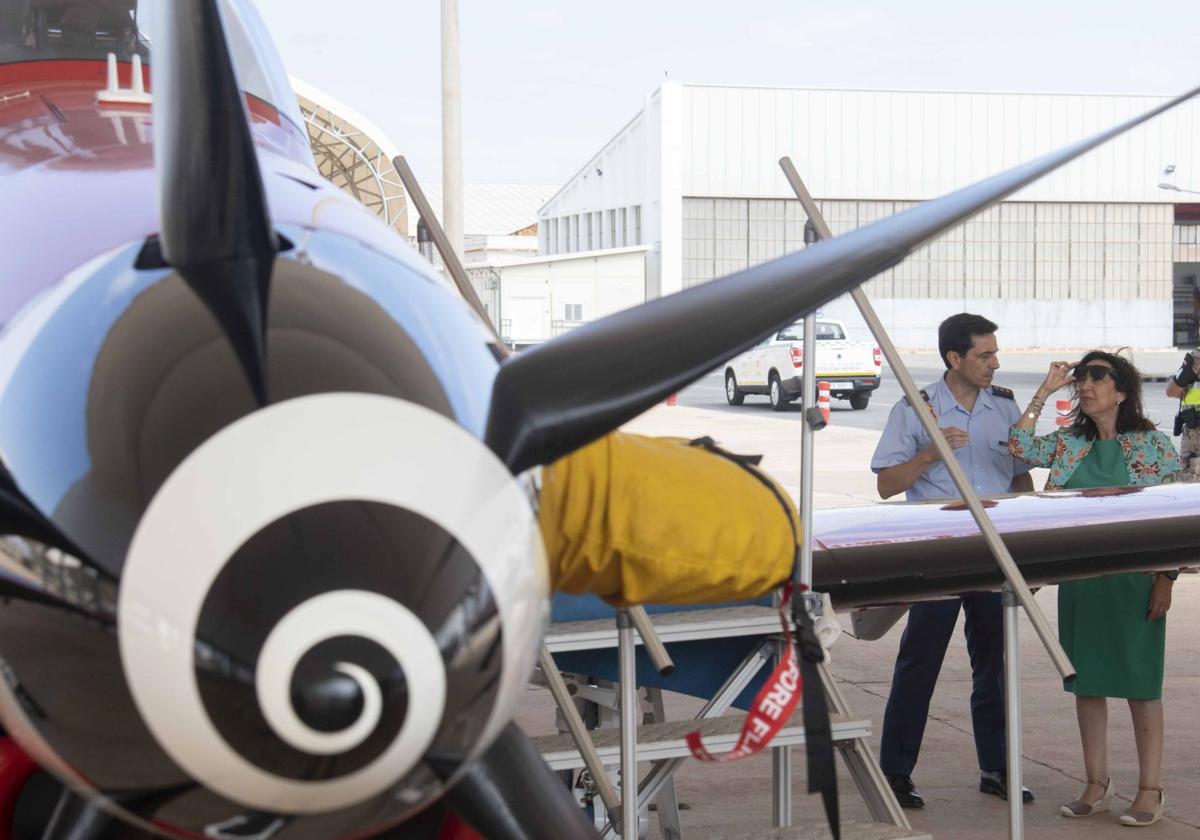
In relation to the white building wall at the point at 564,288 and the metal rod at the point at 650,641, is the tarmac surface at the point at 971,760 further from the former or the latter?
the white building wall at the point at 564,288

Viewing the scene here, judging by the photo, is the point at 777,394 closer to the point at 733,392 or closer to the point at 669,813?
the point at 733,392

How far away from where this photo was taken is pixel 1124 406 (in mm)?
6535

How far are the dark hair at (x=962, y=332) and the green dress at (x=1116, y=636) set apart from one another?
0.84 metres

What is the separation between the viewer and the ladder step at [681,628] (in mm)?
4543

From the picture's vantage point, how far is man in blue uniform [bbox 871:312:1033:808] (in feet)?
21.5

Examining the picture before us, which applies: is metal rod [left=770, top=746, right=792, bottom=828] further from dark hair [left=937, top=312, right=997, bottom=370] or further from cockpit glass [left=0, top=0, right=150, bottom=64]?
cockpit glass [left=0, top=0, right=150, bottom=64]

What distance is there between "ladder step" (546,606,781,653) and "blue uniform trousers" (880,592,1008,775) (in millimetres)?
2010

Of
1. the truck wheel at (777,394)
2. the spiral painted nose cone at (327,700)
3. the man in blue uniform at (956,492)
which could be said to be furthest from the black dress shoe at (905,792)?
the truck wheel at (777,394)

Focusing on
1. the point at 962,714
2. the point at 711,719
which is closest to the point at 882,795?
the point at 711,719

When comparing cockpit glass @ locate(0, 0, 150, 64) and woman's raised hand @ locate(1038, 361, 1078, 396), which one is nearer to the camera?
cockpit glass @ locate(0, 0, 150, 64)

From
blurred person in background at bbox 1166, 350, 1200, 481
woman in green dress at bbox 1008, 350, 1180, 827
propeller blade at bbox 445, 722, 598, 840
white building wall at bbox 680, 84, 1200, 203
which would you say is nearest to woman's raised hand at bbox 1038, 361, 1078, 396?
Result: woman in green dress at bbox 1008, 350, 1180, 827

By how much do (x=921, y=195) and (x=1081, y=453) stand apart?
53.6 m

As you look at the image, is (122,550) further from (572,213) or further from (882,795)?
(572,213)

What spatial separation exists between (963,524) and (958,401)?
5.47 ft
